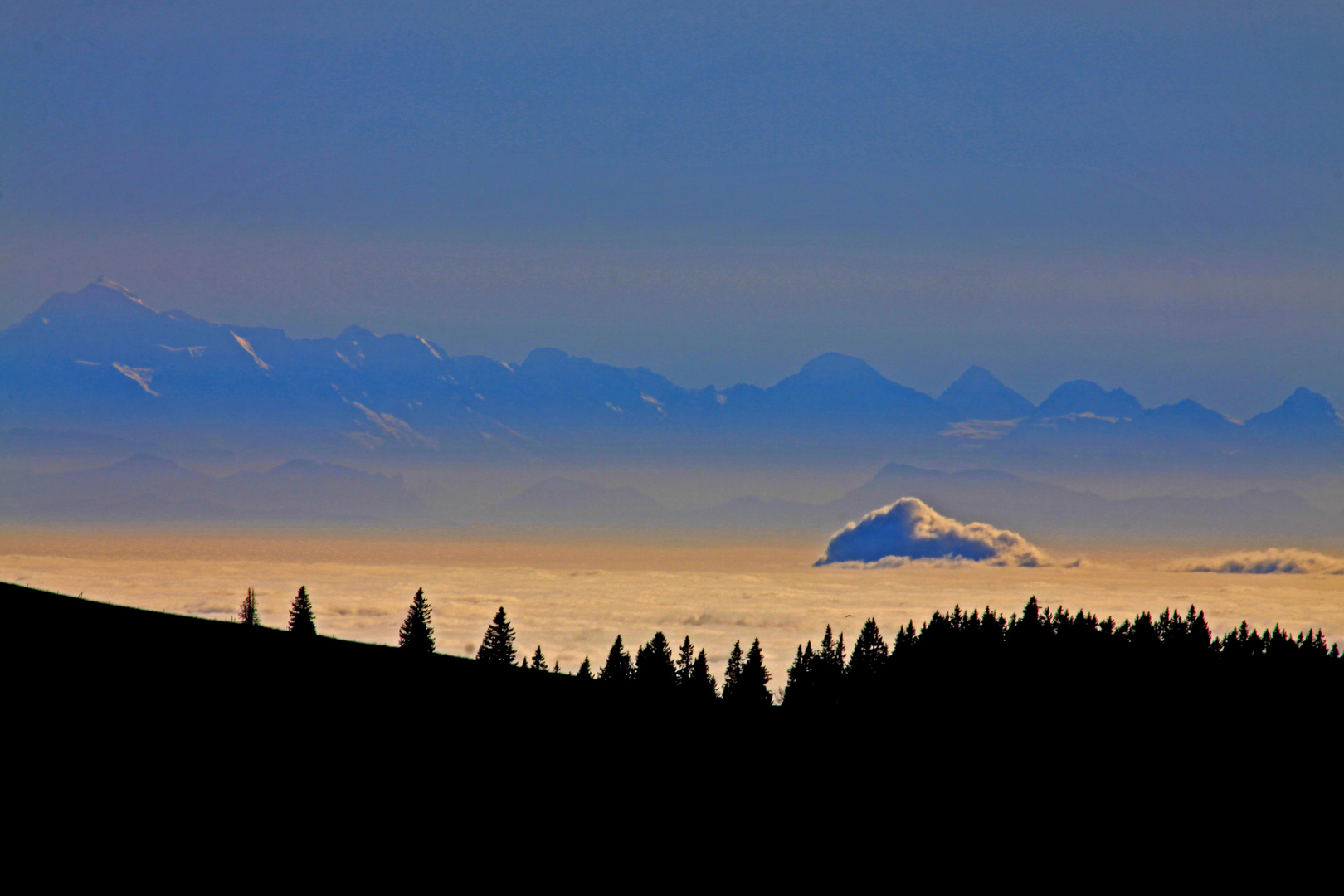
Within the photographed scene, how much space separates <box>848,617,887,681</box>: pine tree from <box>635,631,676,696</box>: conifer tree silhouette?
32177mm

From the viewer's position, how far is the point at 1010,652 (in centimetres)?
16988

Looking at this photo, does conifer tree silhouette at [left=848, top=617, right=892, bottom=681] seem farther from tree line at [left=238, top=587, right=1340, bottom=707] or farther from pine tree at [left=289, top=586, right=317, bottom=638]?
pine tree at [left=289, top=586, right=317, bottom=638]

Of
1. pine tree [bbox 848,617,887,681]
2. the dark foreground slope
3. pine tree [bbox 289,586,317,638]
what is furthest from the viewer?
pine tree [bbox 848,617,887,681]

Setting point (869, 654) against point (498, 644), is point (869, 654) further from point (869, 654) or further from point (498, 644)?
point (498, 644)

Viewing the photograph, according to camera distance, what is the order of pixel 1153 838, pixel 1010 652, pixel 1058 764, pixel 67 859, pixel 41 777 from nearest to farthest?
pixel 67 859
pixel 41 777
pixel 1153 838
pixel 1058 764
pixel 1010 652

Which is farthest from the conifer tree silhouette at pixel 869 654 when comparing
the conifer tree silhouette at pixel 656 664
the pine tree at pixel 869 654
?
the conifer tree silhouette at pixel 656 664

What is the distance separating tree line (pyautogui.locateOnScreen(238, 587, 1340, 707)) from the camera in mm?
143125

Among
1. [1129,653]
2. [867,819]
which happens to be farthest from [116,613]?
[1129,653]

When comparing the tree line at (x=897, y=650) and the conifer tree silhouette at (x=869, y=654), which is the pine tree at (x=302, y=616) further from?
the conifer tree silhouette at (x=869, y=654)

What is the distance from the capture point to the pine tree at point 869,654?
166 m

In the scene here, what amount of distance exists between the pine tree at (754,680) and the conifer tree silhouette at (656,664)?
914 cm

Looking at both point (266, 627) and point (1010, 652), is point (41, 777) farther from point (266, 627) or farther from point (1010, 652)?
point (1010, 652)

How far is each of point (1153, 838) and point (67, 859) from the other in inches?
3640

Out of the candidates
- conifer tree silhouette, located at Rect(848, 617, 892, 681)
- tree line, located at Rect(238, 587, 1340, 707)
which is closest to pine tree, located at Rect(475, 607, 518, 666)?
tree line, located at Rect(238, 587, 1340, 707)
